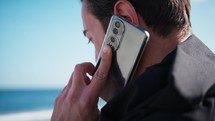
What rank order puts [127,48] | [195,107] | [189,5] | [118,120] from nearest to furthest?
[195,107], [118,120], [127,48], [189,5]

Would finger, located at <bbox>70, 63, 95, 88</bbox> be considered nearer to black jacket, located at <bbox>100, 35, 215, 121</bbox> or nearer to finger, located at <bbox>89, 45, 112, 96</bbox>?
finger, located at <bbox>89, 45, 112, 96</bbox>

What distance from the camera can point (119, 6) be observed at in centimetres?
114

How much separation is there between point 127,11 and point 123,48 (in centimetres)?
12

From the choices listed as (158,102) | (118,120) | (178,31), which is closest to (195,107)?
(158,102)

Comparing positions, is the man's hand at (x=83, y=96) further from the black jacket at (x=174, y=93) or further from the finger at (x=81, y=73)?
the black jacket at (x=174, y=93)

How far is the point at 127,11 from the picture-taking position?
1.12 metres

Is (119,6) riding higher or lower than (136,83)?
higher

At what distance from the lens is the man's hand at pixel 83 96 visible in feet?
3.89

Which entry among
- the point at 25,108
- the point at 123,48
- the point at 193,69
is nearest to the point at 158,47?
the point at 123,48

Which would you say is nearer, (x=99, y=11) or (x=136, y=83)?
(x=136, y=83)

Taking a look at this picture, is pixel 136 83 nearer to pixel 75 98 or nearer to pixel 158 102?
pixel 158 102

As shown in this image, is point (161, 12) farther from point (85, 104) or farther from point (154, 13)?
point (85, 104)

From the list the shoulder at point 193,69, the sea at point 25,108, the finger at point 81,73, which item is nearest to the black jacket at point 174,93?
the shoulder at point 193,69

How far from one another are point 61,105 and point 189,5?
592mm
